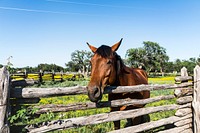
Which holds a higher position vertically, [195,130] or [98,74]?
[98,74]

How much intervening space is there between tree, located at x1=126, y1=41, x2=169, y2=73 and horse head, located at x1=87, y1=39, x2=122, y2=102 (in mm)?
67159

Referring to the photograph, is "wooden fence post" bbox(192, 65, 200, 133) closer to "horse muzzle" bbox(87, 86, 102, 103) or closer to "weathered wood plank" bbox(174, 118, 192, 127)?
"weathered wood plank" bbox(174, 118, 192, 127)

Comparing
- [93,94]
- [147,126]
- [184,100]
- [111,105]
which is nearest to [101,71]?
[93,94]

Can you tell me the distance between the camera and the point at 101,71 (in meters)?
3.35

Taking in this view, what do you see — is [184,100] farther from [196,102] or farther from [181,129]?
[181,129]

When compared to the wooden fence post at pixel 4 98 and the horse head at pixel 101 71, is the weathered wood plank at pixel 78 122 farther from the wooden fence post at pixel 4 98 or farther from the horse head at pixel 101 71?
the horse head at pixel 101 71

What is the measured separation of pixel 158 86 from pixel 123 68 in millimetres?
950

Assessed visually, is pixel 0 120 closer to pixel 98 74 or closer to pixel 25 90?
pixel 25 90

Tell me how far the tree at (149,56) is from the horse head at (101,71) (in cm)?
6716

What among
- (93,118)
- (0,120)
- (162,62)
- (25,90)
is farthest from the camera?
(162,62)

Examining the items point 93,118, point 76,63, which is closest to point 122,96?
point 93,118

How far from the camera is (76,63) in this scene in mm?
102125

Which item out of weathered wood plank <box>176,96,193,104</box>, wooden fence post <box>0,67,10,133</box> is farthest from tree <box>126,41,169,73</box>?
wooden fence post <box>0,67,10,133</box>

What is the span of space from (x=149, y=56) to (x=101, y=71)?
7399 centimetres
